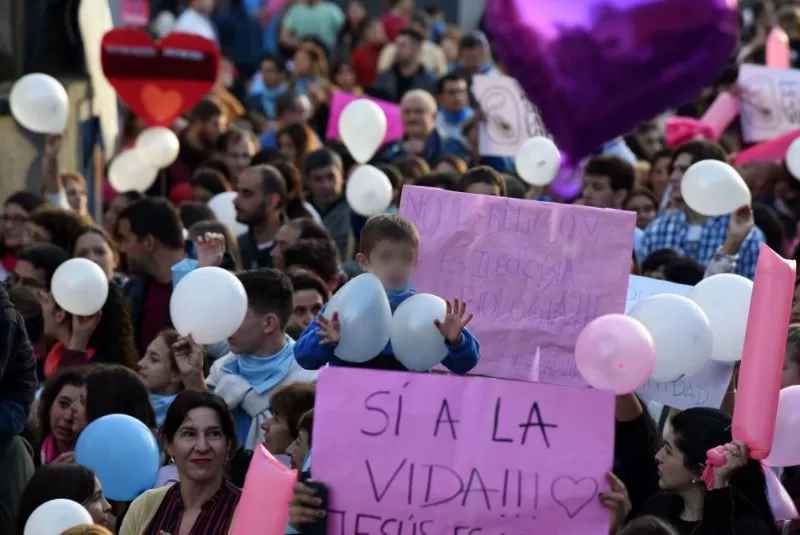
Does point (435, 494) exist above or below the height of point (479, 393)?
below

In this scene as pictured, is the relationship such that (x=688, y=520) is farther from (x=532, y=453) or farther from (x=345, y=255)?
(x=345, y=255)

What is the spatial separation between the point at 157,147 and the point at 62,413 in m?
4.07

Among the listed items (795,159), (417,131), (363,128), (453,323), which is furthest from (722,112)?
(453,323)

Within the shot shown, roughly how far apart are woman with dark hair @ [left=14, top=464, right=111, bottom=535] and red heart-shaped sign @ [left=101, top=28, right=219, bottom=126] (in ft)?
17.0

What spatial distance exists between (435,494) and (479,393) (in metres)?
0.26

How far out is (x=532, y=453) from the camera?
3980 mm

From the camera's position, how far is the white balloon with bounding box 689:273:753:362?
5.36 m

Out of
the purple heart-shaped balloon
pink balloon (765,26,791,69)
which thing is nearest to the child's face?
the purple heart-shaped balloon

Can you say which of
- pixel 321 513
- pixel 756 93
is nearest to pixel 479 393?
pixel 321 513

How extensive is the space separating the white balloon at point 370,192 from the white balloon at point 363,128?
111 centimetres

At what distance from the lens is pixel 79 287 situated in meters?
6.68

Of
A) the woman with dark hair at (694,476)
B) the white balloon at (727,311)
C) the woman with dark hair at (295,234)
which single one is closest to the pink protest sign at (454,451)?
the woman with dark hair at (694,476)

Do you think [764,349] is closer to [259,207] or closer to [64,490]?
[64,490]

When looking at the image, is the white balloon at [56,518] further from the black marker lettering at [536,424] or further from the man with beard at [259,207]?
the man with beard at [259,207]
